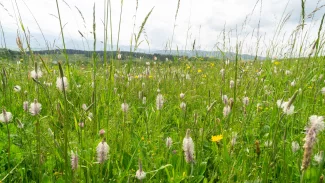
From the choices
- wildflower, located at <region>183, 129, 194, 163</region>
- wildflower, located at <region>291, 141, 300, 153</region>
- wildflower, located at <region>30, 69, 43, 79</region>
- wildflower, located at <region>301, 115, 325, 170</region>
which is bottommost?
wildflower, located at <region>291, 141, 300, 153</region>

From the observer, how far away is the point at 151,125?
2254 mm

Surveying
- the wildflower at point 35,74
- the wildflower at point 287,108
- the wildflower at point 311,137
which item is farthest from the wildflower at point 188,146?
the wildflower at point 35,74

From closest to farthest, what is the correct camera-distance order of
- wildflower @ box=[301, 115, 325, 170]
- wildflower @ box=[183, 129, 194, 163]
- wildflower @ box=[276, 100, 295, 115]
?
wildflower @ box=[301, 115, 325, 170]
wildflower @ box=[276, 100, 295, 115]
wildflower @ box=[183, 129, 194, 163]

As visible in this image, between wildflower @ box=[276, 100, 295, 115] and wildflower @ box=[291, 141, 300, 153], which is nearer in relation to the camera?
wildflower @ box=[276, 100, 295, 115]

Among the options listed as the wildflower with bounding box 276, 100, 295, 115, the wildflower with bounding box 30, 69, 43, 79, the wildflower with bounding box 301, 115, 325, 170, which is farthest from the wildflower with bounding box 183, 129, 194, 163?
the wildflower with bounding box 30, 69, 43, 79

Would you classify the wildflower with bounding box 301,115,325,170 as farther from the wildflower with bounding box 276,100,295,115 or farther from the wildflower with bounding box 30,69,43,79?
the wildflower with bounding box 30,69,43,79

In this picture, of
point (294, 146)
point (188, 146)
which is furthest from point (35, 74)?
point (294, 146)

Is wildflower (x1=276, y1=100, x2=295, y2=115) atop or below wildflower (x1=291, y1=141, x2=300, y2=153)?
atop

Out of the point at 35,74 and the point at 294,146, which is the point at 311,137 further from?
the point at 35,74

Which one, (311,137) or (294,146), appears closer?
(311,137)

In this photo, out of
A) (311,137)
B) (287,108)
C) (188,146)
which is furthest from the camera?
(188,146)

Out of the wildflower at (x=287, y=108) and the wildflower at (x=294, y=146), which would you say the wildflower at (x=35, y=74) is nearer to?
the wildflower at (x=287, y=108)

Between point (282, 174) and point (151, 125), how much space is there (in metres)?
1.09

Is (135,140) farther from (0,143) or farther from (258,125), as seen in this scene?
(258,125)
